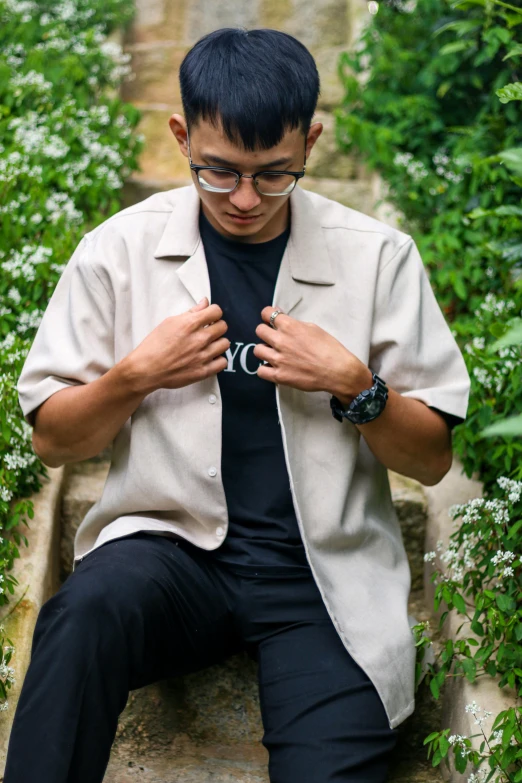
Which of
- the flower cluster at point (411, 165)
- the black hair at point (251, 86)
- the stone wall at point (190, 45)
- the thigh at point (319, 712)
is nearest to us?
the thigh at point (319, 712)

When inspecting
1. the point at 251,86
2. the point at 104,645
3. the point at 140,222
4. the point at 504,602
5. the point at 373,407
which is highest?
the point at 251,86

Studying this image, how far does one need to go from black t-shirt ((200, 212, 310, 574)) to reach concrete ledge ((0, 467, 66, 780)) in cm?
54

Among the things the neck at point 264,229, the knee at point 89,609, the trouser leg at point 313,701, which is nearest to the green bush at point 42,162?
the knee at point 89,609

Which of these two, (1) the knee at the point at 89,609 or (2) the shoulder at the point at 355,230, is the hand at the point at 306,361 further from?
(1) the knee at the point at 89,609

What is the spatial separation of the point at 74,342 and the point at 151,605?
656 mm

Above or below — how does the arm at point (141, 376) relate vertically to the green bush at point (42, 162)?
above

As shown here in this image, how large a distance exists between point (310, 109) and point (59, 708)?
55.4 inches

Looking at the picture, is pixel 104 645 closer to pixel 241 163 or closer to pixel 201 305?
pixel 201 305

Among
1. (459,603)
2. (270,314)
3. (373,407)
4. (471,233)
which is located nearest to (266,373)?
(270,314)

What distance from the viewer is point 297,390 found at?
2412 millimetres

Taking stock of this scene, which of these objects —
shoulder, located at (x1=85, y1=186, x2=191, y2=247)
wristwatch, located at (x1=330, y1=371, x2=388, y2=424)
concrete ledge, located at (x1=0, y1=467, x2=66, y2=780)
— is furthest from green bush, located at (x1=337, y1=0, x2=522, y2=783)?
concrete ledge, located at (x1=0, y1=467, x2=66, y2=780)

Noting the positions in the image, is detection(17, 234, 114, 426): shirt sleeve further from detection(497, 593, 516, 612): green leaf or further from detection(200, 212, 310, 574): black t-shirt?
detection(497, 593, 516, 612): green leaf

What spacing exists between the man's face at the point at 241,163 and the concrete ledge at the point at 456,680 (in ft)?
3.64

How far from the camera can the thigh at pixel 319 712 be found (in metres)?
2.07
